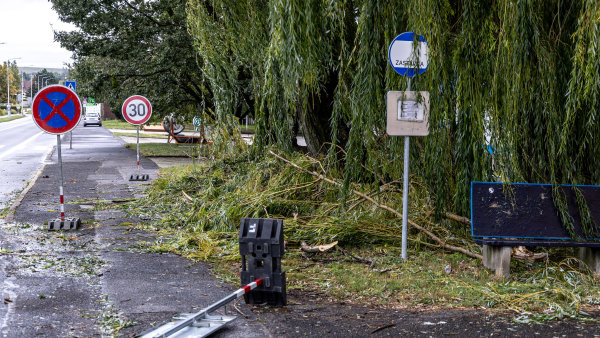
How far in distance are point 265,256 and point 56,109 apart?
572 cm

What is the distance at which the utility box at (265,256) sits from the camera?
5285 millimetres

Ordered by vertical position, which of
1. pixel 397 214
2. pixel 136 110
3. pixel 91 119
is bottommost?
pixel 397 214

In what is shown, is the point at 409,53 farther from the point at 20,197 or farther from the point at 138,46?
the point at 138,46

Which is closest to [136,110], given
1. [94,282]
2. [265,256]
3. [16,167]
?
[16,167]

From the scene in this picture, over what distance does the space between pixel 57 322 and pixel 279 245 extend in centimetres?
191

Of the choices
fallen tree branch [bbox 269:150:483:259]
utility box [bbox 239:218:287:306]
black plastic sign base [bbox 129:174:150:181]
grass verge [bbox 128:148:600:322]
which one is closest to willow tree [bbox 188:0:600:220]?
fallen tree branch [bbox 269:150:483:259]

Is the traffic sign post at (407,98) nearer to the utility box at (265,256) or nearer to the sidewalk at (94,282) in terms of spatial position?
the utility box at (265,256)

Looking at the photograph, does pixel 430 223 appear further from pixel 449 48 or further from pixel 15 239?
pixel 15 239

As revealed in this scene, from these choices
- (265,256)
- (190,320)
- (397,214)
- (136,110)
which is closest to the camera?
(190,320)

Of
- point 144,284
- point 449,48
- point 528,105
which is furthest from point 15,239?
point 528,105

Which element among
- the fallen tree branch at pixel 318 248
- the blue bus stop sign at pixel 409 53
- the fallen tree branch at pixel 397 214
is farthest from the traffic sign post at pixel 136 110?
the blue bus stop sign at pixel 409 53

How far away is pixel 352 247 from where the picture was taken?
25.4ft

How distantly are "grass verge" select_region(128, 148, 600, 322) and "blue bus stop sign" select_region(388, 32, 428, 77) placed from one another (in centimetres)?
175

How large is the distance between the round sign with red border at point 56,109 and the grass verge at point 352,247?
2.10 metres
